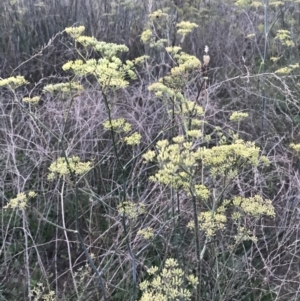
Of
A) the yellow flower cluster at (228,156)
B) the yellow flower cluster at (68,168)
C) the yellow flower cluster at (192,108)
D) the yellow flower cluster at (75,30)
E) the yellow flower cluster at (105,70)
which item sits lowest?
the yellow flower cluster at (68,168)

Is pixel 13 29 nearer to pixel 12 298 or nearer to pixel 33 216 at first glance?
pixel 33 216

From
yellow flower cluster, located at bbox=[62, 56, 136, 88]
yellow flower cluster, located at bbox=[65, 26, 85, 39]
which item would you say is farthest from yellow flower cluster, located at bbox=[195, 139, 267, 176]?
yellow flower cluster, located at bbox=[65, 26, 85, 39]

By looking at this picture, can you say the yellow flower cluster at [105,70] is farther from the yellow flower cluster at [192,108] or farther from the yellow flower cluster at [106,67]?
the yellow flower cluster at [192,108]

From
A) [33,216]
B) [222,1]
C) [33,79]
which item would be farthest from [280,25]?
[33,216]

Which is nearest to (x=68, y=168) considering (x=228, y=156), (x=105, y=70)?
(x=105, y=70)

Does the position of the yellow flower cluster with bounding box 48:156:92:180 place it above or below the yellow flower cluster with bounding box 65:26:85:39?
below

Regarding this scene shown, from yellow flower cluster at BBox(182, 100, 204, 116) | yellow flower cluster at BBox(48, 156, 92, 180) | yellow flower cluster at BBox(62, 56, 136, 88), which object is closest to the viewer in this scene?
yellow flower cluster at BBox(62, 56, 136, 88)

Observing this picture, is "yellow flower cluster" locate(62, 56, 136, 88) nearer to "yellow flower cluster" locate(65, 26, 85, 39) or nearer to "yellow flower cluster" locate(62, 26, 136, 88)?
"yellow flower cluster" locate(62, 26, 136, 88)

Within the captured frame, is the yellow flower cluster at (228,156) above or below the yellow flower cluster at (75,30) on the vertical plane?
below

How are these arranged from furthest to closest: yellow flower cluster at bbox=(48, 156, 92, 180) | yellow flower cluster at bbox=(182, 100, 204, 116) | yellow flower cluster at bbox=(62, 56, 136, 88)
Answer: yellow flower cluster at bbox=(182, 100, 204, 116) → yellow flower cluster at bbox=(48, 156, 92, 180) → yellow flower cluster at bbox=(62, 56, 136, 88)

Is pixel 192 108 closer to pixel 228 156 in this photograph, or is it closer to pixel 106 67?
pixel 228 156

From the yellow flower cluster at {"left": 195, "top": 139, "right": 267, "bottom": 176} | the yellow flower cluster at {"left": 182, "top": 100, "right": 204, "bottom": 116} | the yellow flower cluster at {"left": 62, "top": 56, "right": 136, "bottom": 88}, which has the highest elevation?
the yellow flower cluster at {"left": 62, "top": 56, "right": 136, "bottom": 88}

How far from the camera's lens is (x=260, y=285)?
8.45 ft

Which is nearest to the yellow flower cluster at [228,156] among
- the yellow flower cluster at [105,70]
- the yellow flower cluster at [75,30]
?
the yellow flower cluster at [105,70]
